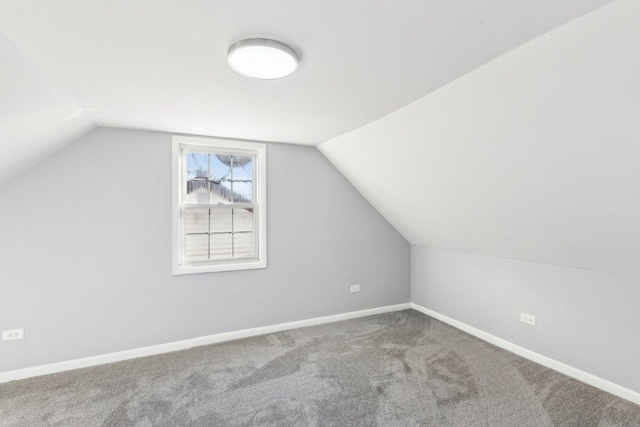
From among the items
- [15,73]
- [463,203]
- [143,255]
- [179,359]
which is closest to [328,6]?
[15,73]

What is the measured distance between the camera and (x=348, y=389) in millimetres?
2557

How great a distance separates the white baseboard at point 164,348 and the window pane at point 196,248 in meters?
0.83

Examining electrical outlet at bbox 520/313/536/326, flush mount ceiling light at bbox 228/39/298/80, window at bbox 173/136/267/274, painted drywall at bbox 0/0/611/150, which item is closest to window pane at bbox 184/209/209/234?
window at bbox 173/136/267/274

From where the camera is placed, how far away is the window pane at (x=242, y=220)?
12.2 feet

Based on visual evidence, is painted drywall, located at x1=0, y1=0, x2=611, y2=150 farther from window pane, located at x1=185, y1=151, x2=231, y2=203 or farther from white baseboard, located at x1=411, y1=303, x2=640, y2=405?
white baseboard, located at x1=411, y1=303, x2=640, y2=405

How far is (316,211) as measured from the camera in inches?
156

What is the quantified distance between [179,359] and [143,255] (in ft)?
3.44

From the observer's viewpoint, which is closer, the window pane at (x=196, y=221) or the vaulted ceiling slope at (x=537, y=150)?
the vaulted ceiling slope at (x=537, y=150)

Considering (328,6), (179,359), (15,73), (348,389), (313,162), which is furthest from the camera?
(313,162)

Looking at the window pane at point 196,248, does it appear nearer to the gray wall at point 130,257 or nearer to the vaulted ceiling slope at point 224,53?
the gray wall at point 130,257

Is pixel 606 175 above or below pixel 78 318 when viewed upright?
above

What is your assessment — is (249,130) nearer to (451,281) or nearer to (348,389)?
(348,389)

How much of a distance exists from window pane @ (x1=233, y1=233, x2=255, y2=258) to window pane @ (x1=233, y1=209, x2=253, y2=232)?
0.23 ft

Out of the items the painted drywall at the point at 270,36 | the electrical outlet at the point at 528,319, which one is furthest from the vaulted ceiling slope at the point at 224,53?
the electrical outlet at the point at 528,319
